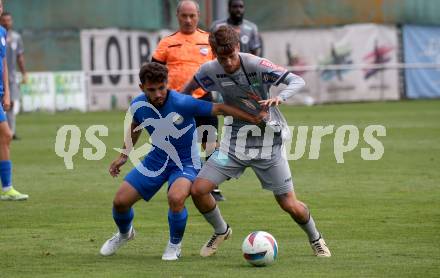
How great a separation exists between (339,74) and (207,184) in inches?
995

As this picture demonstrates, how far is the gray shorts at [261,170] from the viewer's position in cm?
893

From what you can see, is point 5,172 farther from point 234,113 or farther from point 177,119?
point 234,113

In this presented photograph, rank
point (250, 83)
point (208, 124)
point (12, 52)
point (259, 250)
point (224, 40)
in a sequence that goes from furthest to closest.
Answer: point (12, 52) → point (208, 124) → point (250, 83) → point (224, 40) → point (259, 250)

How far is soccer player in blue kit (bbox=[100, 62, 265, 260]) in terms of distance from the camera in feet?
29.0

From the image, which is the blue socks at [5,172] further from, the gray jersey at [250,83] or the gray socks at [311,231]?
the gray socks at [311,231]

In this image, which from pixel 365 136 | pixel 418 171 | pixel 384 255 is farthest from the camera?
pixel 365 136

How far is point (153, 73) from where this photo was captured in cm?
872

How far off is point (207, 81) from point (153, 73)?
629 millimetres

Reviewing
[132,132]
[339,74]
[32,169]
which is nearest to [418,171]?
[32,169]

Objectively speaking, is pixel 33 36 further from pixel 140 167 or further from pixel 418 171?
pixel 140 167

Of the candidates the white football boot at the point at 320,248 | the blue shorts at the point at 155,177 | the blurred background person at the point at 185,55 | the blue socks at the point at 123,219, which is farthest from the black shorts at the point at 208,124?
the white football boot at the point at 320,248

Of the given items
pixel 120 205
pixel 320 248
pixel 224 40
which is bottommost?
pixel 320 248

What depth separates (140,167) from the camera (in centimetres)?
919

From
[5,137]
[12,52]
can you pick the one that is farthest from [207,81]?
[12,52]
